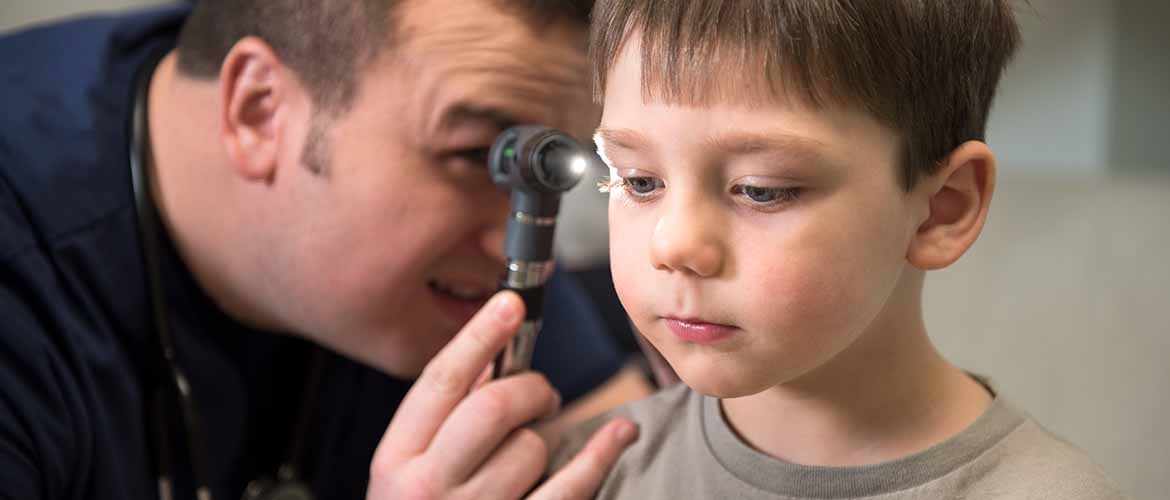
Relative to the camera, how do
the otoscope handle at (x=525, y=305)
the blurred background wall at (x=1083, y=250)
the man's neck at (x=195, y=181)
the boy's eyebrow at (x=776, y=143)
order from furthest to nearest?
the blurred background wall at (x=1083, y=250) < the man's neck at (x=195, y=181) < the otoscope handle at (x=525, y=305) < the boy's eyebrow at (x=776, y=143)

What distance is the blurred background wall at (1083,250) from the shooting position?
57.2 inches

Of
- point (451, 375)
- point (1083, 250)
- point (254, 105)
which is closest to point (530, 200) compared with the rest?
point (451, 375)

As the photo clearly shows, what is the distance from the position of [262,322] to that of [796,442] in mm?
760

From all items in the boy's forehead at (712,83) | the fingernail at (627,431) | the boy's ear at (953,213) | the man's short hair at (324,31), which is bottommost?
the fingernail at (627,431)

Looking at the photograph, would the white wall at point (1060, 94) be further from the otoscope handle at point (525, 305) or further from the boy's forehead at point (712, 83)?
the boy's forehead at point (712, 83)

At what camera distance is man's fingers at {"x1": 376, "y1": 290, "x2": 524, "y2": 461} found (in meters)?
0.94

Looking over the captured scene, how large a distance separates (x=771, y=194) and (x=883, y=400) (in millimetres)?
195

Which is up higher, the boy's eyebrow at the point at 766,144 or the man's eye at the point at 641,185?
the boy's eyebrow at the point at 766,144

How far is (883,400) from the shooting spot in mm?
749

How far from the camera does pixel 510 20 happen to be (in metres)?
1.09

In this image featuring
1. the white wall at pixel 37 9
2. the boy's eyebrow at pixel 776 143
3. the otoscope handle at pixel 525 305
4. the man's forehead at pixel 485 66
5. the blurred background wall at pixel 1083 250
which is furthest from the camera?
the white wall at pixel 37 9

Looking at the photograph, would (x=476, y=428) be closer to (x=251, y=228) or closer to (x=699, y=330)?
(x=699, y=330)

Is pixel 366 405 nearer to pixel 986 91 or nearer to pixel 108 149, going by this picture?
pixel 108 149

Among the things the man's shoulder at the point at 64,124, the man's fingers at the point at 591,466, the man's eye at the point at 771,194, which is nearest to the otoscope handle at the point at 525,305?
the man's fingers at the point at 591,466
